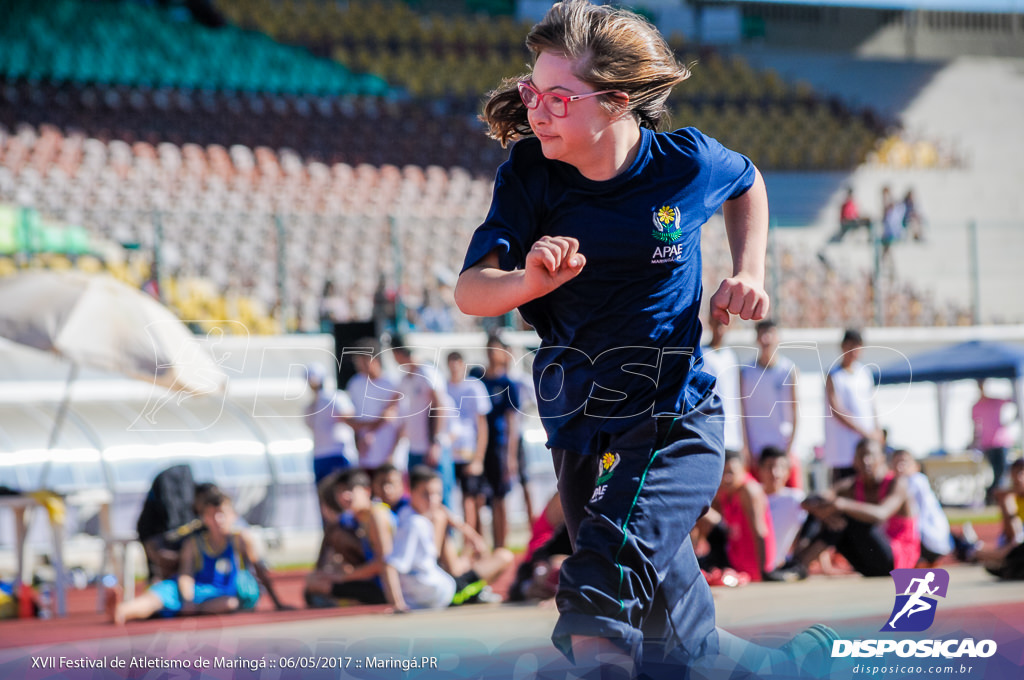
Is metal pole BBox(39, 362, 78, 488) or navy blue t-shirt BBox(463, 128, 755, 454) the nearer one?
navy blue t-shirt BBox(463, 128, 755, 454)

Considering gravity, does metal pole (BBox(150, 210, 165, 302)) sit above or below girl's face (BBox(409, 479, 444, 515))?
above

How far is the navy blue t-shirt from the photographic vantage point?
7.93ft

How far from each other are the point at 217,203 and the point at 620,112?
15.4 m

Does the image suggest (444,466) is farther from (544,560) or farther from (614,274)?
(614,274)

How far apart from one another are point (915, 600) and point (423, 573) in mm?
3957

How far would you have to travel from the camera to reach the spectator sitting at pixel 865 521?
6.65 m

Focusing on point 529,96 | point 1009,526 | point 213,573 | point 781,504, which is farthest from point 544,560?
point 529,96

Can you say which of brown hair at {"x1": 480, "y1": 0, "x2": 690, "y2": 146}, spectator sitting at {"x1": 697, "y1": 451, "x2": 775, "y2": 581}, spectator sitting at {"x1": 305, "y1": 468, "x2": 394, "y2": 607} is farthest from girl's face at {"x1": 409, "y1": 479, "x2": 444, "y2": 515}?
brown hair at {"x1": 480, "y1": 0, "x2": 690, "y2": 146}

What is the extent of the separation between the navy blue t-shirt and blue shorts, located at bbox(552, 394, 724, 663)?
6cm

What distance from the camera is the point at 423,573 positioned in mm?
6547

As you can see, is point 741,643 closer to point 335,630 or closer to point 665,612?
point 665,612

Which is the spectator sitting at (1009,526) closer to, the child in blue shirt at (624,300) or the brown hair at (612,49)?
the child in blue shirt at (624,300)

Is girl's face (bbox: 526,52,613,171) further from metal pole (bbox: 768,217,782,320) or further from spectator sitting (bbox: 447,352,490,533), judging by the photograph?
metal pole (bbox: 768,217,782,320)

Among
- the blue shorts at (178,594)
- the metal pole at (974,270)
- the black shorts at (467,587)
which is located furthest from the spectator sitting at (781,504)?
the metal pole at (974,270)
